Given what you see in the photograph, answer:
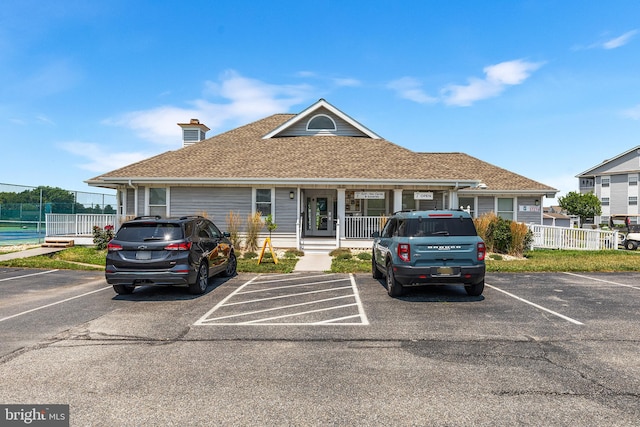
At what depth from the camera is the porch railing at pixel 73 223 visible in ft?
62.6

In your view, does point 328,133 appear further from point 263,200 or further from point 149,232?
point 149,232

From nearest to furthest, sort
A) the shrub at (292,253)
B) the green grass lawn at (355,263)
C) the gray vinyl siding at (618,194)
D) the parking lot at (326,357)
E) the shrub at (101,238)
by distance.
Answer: the parking lot at (326,357) < the green grass lawn at (355,263) < the shrub at (292,253) < the shrub at (101,238) < the gray vinyl siding at (618,194)

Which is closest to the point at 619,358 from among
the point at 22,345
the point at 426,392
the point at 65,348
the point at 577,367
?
the point at 577,367

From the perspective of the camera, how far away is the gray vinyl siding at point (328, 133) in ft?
68.2

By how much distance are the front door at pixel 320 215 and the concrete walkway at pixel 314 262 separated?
11.8 ft

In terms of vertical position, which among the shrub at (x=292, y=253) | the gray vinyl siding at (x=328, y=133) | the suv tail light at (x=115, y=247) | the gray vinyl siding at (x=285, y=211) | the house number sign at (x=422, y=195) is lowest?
the shrub at (x=292, y=253)

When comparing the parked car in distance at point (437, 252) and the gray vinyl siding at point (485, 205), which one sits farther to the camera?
the gray vinyl siding at point (485, 205)

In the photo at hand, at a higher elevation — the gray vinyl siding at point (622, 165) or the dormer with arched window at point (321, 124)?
the gray vinyl siding at point (622, 165)

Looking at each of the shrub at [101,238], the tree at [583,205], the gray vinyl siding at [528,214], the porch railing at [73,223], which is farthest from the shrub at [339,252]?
the tree at [583,205]

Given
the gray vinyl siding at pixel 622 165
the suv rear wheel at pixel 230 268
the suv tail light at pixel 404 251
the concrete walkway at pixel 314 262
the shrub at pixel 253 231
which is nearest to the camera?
the suv tail light at pixel 404 251

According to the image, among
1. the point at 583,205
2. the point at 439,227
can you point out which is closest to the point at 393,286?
the point at 439,227

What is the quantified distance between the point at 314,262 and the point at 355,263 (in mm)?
1518

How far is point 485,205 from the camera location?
21797mm

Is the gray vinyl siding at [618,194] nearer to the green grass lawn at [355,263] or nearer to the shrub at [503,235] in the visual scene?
the green grass lawn at [355,263]
